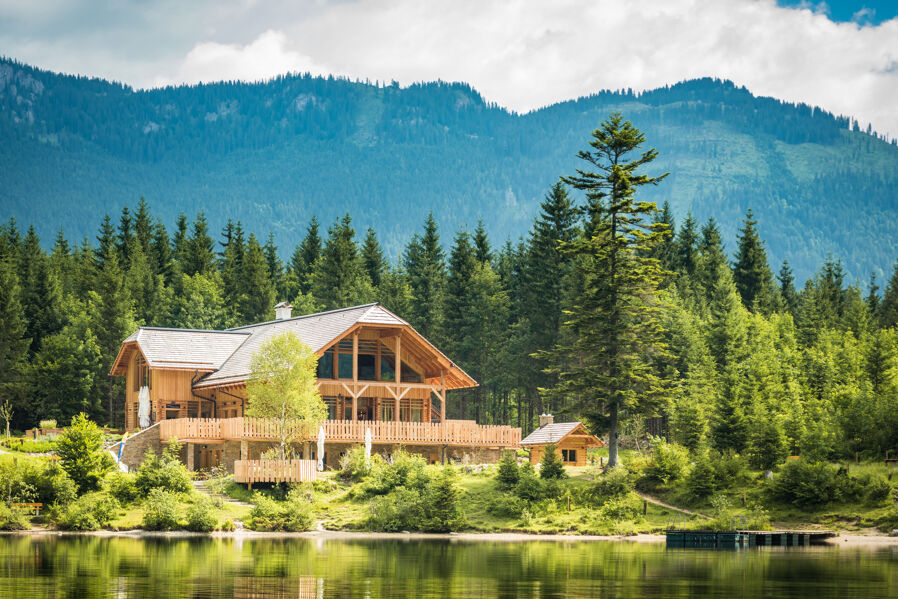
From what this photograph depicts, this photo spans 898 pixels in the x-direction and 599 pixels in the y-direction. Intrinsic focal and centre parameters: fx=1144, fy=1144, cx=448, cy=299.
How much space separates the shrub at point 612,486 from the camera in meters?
45.1

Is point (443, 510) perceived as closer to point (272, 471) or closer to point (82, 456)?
point (272, 471)

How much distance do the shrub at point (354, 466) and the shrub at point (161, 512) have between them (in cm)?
874

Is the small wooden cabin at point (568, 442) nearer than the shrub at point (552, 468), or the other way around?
the shrub at point (552, 468)

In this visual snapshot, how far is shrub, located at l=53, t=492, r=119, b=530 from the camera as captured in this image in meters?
39.0

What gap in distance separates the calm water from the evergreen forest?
13.0 m

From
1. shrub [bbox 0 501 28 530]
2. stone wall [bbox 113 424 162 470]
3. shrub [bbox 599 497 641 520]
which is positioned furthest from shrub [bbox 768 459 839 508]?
stone wall [bbox 113 424 162 470]

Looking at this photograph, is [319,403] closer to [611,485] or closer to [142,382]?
[611,485]

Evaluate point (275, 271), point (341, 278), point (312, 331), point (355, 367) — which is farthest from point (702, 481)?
point (275, 271)

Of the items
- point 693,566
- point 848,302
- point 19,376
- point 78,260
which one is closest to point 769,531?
point 693,566

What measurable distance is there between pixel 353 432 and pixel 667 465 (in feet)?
46.1

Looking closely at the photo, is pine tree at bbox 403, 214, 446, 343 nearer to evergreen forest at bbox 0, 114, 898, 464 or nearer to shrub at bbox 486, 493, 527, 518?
evergreen forest at bbox 0, 114, 898, 464

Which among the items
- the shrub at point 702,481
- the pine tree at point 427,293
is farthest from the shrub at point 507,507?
the pine tree at point 427,293

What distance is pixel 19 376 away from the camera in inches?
2837

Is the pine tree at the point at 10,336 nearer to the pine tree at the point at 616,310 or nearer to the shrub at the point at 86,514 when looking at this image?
the shrub at the point at 86,514
